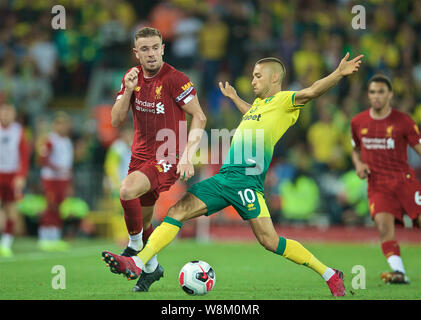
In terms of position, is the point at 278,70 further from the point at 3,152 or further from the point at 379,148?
the point at 3,152

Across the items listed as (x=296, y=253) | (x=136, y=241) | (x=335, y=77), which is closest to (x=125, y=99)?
(x=136, y=241)

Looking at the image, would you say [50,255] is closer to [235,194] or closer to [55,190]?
[55,190]

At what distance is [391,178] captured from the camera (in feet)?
29.6

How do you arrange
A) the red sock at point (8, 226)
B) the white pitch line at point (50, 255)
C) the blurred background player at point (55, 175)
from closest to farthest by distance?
the white pitch line at point (50, 255)
the red sock at point (8, 226)
the blurred background player at point (55, 175)

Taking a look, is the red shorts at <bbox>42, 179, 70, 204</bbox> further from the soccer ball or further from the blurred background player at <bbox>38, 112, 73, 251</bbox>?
the soccer ball

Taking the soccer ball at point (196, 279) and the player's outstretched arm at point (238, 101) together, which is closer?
the soccer ball at point (196, 279)

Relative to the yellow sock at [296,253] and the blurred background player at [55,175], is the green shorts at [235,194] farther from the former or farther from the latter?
the blurred background player at [55,175]

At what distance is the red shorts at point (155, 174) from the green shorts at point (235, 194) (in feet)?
1.16

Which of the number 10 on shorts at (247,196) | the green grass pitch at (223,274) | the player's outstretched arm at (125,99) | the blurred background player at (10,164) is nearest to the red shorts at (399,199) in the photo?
the green grass pitch at (223,274)

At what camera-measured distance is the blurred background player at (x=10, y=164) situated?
1260cm

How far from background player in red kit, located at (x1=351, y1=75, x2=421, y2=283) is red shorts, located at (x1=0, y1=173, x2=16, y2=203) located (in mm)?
6373

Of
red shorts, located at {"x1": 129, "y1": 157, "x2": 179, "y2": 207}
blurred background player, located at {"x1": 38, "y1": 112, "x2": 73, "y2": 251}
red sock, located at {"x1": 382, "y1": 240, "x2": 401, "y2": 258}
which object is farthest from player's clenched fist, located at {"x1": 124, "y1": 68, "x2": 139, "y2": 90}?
blurred background player, located at {"x1": 38, "y1": 112, "x2": 73, "y2": 251}
